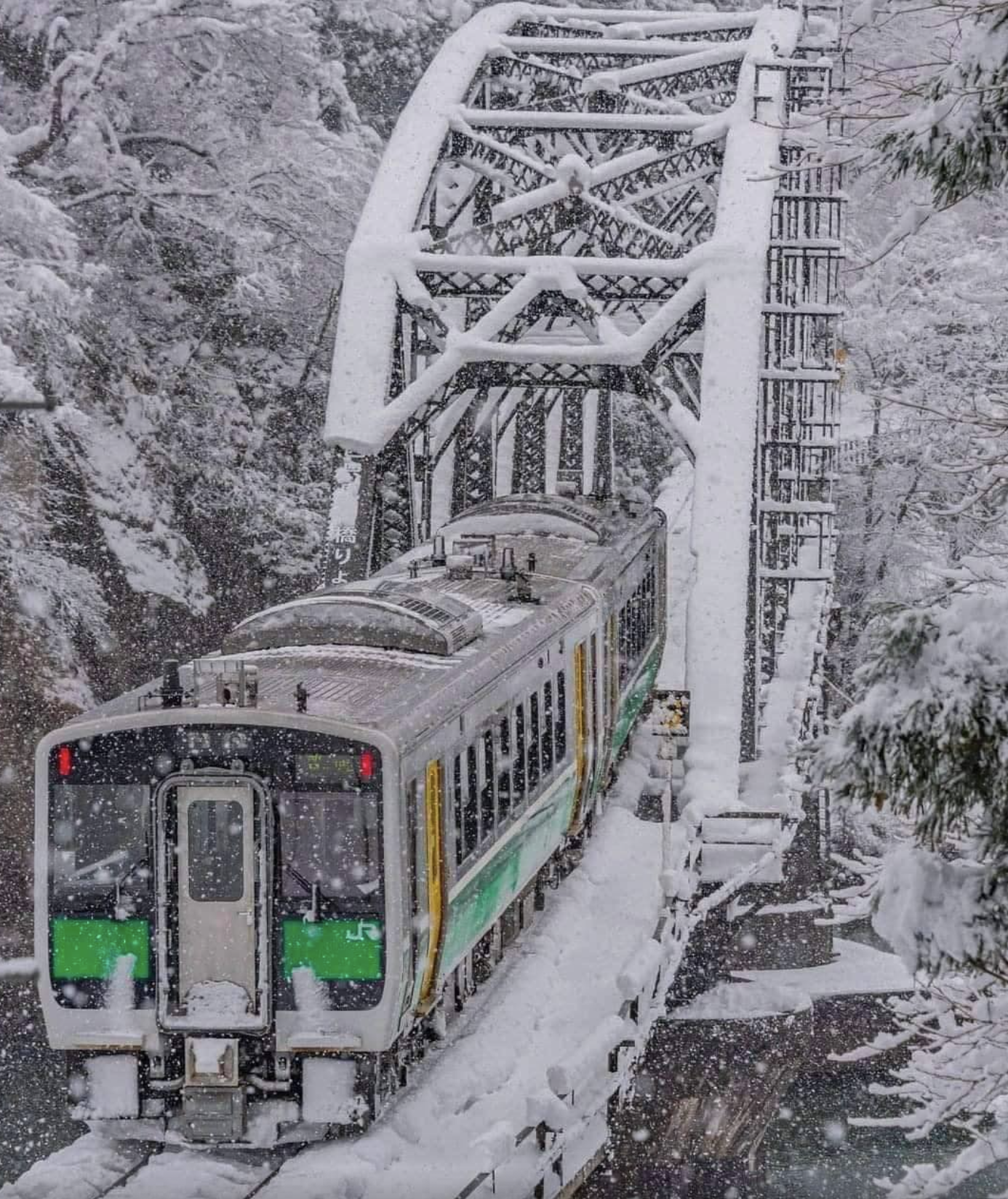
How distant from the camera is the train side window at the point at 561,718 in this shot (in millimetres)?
12539

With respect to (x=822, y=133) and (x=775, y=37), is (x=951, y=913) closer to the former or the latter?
(x=822, y=133)

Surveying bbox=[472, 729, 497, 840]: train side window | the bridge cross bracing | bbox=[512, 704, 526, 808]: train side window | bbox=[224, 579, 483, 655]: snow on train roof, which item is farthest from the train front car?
the bridge cross bracing

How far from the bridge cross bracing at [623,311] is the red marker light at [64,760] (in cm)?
774

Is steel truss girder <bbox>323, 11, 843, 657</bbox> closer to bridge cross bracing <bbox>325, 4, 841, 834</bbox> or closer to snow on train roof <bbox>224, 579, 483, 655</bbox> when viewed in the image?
bridge cross bracing <bbox>325, 4, 841, 834</bbox>

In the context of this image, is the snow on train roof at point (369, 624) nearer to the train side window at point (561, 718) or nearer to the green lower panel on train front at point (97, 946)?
the train side window at point (561, 718)

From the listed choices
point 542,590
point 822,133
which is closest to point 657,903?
point 542,590

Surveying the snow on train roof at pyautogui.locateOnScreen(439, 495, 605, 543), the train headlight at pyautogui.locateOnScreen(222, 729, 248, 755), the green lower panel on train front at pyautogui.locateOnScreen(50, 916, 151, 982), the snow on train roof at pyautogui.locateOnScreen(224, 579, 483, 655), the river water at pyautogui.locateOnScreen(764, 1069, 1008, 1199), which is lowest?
the river water at pyautogui.locateOnScreen(764, 1069, 1008, 1199)

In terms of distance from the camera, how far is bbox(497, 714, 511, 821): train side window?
10719 mm

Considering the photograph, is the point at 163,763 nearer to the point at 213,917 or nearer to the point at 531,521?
the point at 213,917

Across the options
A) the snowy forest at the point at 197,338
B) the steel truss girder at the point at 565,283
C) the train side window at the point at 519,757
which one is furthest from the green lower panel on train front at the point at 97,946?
the steel truss girder at the point at 565,283

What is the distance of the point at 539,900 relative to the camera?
43.8 ft

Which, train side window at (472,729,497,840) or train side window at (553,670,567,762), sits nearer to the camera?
train side window at (472,729,497,840)

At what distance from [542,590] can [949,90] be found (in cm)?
880

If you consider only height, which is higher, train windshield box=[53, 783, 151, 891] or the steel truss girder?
the steel truss girder
